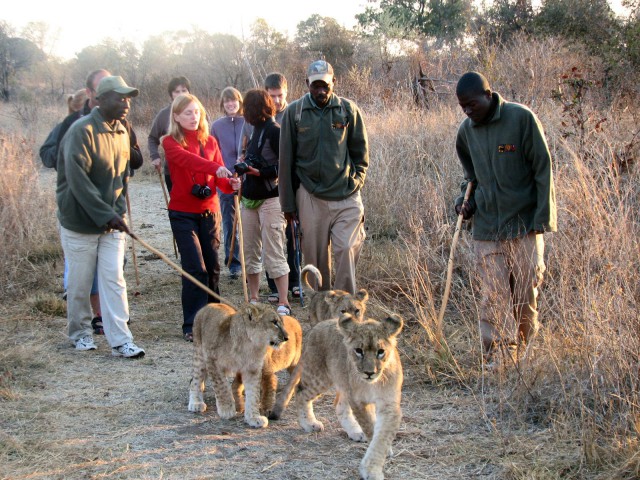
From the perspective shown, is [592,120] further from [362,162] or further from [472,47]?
[472,47]

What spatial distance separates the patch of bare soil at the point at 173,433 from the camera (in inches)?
156

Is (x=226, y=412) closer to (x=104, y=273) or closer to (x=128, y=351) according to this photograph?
(x=128, y=351)

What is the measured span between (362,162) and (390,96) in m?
6.71

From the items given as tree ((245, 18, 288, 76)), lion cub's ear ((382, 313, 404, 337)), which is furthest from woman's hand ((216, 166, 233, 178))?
tree ((245, 18, 288, 76))

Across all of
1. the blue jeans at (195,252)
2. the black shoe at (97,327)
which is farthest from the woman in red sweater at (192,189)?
the black shoe at (97,327)

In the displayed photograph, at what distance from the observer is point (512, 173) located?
484 cm

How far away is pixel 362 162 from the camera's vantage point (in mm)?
6078

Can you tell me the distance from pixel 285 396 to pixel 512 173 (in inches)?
85.4

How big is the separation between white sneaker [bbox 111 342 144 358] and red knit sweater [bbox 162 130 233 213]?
4.19 feet

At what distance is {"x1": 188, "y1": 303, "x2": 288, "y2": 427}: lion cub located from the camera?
15.2ft

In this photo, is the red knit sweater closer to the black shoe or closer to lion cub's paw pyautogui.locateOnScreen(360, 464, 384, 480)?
the black shoe

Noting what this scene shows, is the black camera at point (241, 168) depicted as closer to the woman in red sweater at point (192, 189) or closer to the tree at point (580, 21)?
the woman in red sweater at point (192, 189)

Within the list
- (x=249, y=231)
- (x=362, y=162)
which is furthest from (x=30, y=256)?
(x=362, y=162)

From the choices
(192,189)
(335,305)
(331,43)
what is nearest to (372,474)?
(335,305)
